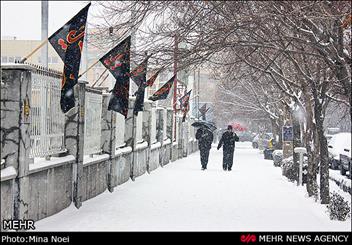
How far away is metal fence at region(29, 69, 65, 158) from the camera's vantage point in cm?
→ 891

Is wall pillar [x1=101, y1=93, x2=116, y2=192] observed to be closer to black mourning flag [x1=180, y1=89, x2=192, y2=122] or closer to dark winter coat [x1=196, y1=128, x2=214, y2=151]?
dark winter coat [x1=196, y1=128, x2=214, y2=151]

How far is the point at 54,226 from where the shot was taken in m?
8.38

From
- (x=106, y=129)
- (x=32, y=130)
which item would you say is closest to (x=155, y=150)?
Answer: (x=106, y=129)

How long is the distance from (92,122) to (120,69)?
1363 mm

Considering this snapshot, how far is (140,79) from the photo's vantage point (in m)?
14.2

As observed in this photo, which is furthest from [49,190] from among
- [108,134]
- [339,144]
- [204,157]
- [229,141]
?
[339,144]

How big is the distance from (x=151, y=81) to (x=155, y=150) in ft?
19.5

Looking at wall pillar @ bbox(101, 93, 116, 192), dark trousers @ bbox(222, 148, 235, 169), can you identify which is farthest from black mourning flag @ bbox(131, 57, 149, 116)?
dark trousers @ bbox(222, 148, 235, 169)

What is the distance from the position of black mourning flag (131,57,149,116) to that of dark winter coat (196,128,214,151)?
21.5ft

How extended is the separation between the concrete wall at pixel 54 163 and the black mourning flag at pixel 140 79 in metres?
0.51

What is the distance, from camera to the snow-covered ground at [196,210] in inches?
341

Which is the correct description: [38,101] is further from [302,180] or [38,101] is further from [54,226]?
[302,180]
